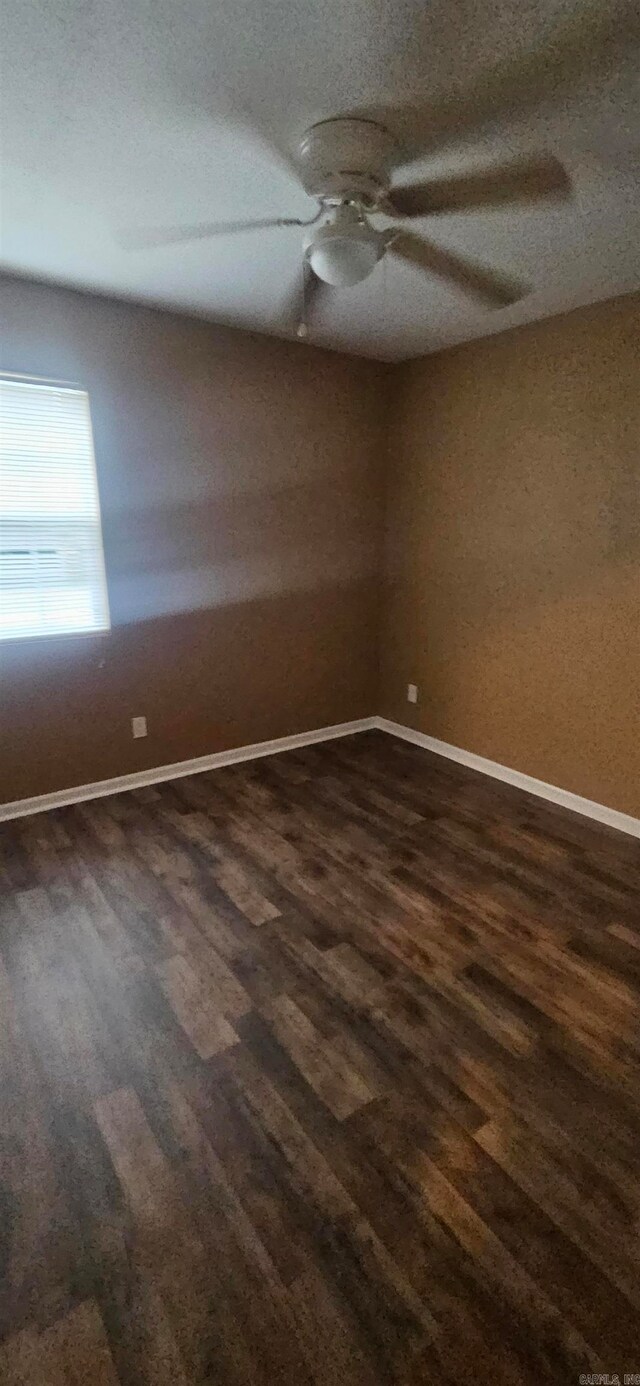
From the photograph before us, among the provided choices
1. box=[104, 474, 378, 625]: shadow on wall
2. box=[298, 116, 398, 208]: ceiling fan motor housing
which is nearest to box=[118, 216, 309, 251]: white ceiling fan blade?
box=[298, 116, 398, 208]: ceiling fan motor housing

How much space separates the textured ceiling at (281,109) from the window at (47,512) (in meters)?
0.60

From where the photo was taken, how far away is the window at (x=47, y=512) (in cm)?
266

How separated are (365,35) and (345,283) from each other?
541 mm

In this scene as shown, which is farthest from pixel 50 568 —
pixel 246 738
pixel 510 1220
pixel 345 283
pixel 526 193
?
pixel 510 1220

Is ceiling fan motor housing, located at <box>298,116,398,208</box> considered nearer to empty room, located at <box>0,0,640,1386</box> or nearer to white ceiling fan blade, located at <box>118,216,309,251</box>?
empty room, located at <box>0,0,640,1386</box>

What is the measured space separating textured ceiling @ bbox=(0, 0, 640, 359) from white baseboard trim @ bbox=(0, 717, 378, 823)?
2.39m

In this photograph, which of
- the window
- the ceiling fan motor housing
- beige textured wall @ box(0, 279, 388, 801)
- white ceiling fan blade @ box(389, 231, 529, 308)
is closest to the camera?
the ceiling fan motor housing

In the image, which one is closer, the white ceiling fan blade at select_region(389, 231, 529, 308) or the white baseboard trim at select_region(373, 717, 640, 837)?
the white ceiling fan blade at select_region(389, 231, 529, 308)

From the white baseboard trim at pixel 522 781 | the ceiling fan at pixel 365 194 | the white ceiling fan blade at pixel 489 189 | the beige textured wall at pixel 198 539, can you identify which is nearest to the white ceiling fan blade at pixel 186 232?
the ceiling fan at pixel 365 194

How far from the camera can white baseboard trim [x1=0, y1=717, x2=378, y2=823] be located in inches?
120

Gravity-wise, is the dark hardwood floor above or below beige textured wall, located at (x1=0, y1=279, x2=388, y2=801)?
below

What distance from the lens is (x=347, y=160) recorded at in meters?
1.55

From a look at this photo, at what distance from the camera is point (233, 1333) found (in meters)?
1.08

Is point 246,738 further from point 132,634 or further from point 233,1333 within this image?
point 233,1333
